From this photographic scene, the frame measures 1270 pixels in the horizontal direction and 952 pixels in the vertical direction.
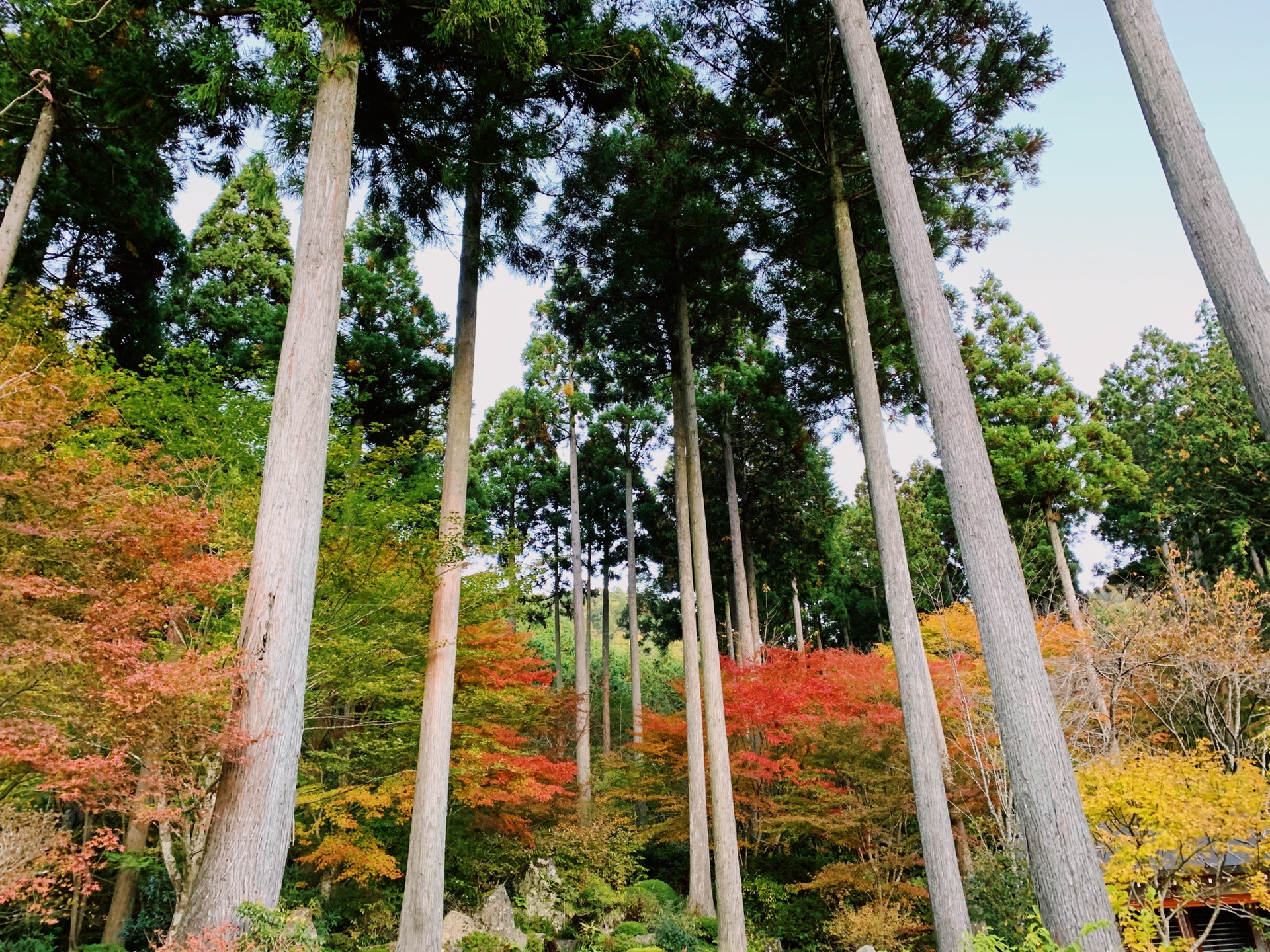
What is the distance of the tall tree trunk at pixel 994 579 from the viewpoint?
10.4 ft

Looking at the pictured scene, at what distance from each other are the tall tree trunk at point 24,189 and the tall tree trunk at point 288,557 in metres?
4.08

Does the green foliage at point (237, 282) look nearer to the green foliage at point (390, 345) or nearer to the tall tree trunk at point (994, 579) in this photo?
the green foliage at point (390, 345)

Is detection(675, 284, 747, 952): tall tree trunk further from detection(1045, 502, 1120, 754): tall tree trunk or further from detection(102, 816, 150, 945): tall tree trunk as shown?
detection(102, 816, 150, 945): tall tree trunk

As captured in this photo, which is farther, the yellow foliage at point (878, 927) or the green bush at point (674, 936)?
the green bush at point (674, 936)

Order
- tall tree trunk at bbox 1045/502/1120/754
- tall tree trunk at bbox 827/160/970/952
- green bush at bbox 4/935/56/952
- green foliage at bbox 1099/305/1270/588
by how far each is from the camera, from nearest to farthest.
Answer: tall tree trunk at bbox 827/160/970/952 < tall tree trunk at bbox 1045/502/1120/754 < green bush at bbox 4/935/56/952 < green foliage at bbox 1099/305/1270/588

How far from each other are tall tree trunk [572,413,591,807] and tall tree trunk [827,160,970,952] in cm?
773

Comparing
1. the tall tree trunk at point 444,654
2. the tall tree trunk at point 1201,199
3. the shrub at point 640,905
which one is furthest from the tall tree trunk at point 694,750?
the tall tree trunk at point 1201,199

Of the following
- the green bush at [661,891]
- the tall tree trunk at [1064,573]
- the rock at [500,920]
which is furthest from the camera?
the tall tree trunk at [1064,573]

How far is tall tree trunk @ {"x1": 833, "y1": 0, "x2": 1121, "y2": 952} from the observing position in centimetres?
317

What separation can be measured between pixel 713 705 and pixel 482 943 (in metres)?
4.35

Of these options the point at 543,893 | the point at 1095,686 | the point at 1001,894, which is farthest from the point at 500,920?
the point at 1095,686

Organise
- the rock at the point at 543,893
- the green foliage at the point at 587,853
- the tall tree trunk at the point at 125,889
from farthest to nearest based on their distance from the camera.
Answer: the green foliage at the point at 587,853
the rock at the point at 543,893
the tall tree trunk at the point at 125,889

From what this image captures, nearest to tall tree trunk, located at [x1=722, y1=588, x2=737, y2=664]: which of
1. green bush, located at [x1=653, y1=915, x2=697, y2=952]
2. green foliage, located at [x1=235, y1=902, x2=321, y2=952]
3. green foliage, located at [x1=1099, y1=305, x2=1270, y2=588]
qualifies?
green bush, located at [x1=653, y1=915, x2=697, y2=952]

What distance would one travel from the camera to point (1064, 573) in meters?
14.4
